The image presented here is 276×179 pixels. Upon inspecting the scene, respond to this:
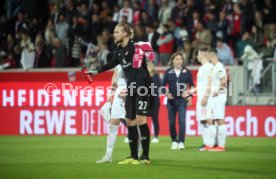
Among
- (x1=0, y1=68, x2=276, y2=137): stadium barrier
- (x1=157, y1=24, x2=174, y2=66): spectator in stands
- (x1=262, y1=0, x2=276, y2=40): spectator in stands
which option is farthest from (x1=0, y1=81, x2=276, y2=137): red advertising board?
(x1=262, y1=0, x2=276, y2=40): spectator in stands

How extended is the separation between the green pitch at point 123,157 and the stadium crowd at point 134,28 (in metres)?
5.66

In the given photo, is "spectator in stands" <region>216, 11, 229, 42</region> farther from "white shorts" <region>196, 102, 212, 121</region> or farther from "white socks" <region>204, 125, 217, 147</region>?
"white socks" <region>204, 125, 217, 147</region>

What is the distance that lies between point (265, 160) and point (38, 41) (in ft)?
Result: 55.0

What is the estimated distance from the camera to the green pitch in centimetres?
1234

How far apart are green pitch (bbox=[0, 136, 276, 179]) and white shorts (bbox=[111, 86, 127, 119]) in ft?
3.06

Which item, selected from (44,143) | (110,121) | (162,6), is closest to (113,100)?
(110,121)

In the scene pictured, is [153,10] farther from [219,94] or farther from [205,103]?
[205,103]

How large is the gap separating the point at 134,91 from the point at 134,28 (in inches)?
521

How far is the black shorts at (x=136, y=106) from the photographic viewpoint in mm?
13945

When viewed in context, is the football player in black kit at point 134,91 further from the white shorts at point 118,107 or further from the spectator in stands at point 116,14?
the spectator in stands at point 116,14

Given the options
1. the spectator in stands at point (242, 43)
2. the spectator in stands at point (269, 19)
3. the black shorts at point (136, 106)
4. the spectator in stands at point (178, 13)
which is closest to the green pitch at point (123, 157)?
the black shorts at point (136, 106)

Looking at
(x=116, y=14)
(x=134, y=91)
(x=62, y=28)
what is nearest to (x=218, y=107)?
(x=134, y=91)

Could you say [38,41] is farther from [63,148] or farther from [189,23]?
[63,148]

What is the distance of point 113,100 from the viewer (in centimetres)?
1470
